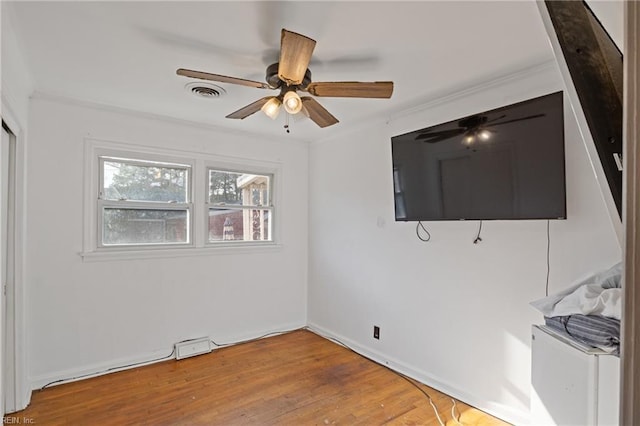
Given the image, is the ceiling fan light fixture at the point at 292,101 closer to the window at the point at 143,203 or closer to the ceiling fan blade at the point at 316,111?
the ceiling fan blade at the point at 316,111

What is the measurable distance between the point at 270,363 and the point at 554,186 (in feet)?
8.89

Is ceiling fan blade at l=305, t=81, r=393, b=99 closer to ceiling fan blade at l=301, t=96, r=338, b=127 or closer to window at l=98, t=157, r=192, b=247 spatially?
ceiling fan blade at l=301, t=96, r=338, b=127

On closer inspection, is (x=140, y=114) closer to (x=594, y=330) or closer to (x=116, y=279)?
(x=116, y=279)

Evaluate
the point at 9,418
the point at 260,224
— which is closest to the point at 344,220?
the point at 260,224

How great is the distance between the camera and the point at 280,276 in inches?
161

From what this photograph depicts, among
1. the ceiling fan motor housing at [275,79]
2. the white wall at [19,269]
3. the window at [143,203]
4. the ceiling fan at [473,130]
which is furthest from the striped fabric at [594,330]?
the white wall at [19,269]

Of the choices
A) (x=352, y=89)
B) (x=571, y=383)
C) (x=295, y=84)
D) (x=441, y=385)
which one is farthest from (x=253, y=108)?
(x=441, y=385)

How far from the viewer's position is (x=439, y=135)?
2559 mm

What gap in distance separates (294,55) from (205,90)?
1.18 metres

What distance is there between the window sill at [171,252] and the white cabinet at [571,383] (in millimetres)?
2826

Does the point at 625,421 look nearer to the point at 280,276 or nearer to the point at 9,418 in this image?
the point at 9,418

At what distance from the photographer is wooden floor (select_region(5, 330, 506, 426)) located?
2.32 m

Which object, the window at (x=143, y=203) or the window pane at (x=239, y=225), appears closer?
the window at (x=143, y=203)

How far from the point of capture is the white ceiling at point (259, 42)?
163cm
